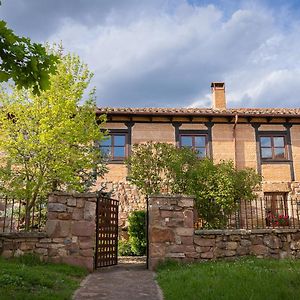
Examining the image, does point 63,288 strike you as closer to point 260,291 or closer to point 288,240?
point 260,291

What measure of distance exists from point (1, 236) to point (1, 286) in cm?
304

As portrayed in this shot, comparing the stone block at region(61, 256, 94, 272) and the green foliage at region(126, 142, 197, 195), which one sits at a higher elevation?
the green foliage at region(126, 142, 197, 195)

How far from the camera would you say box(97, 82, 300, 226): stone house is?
626 inches

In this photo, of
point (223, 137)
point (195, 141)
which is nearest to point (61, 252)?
point (195, 141)

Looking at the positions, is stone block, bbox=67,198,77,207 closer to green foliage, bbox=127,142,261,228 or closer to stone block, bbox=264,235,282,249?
green foliage, bbox=127,142,261,228

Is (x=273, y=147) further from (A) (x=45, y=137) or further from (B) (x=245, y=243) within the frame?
(A) (x=45, y=137)

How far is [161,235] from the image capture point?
349 inches

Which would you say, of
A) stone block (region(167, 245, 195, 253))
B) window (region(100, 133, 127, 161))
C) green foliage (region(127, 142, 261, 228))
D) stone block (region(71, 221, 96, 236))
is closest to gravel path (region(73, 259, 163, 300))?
stone block (region(167, 245, 195, 253))

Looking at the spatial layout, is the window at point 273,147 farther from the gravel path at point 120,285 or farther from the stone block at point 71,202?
the stone block at point 71,202

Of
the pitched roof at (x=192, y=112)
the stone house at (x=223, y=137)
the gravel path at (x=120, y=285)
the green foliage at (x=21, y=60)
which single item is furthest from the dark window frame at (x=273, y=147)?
the green foliage at (x=21, y=60)

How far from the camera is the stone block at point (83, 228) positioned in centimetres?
863

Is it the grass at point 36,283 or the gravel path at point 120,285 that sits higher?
the grass at point 36,283

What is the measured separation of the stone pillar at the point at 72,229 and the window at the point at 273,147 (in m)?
10.2

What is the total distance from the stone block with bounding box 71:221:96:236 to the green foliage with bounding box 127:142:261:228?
13.1 feet
